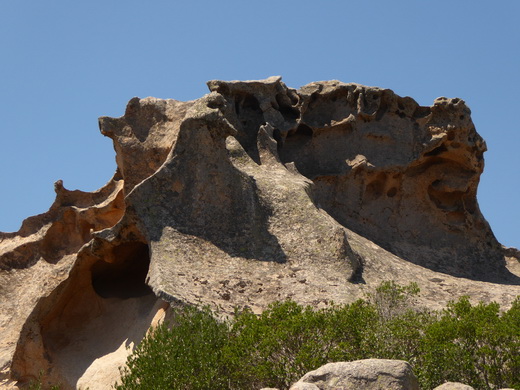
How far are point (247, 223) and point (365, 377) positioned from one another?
11.5 meters

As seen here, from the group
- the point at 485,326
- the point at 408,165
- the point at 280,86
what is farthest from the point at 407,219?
the point at 485,326

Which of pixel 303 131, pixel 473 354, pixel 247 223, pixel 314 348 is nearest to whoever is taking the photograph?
pixel 314 348

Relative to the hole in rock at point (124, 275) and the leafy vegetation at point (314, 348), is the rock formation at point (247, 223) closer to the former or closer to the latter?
the hole in rock at point (124, 275)

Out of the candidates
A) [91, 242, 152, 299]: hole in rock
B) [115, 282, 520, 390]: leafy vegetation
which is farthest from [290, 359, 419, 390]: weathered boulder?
[91, 242, 152, 299]: hole in rock

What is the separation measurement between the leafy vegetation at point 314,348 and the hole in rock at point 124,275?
684 cm

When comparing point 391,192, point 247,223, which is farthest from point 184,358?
point 391,192

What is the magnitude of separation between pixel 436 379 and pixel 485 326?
5.16 ft

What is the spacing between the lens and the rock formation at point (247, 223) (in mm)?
25703

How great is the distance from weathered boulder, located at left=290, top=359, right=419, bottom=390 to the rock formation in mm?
8159

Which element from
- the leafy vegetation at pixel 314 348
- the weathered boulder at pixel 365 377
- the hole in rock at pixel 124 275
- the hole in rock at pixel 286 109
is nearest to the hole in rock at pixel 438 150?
the hole in rock at pixel 286 109

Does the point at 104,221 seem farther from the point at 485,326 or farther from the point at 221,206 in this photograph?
the point at 485,326

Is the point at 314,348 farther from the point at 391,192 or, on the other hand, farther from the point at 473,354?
the point at 391,192

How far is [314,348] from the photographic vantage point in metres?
19.8

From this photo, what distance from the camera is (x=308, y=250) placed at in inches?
1033
